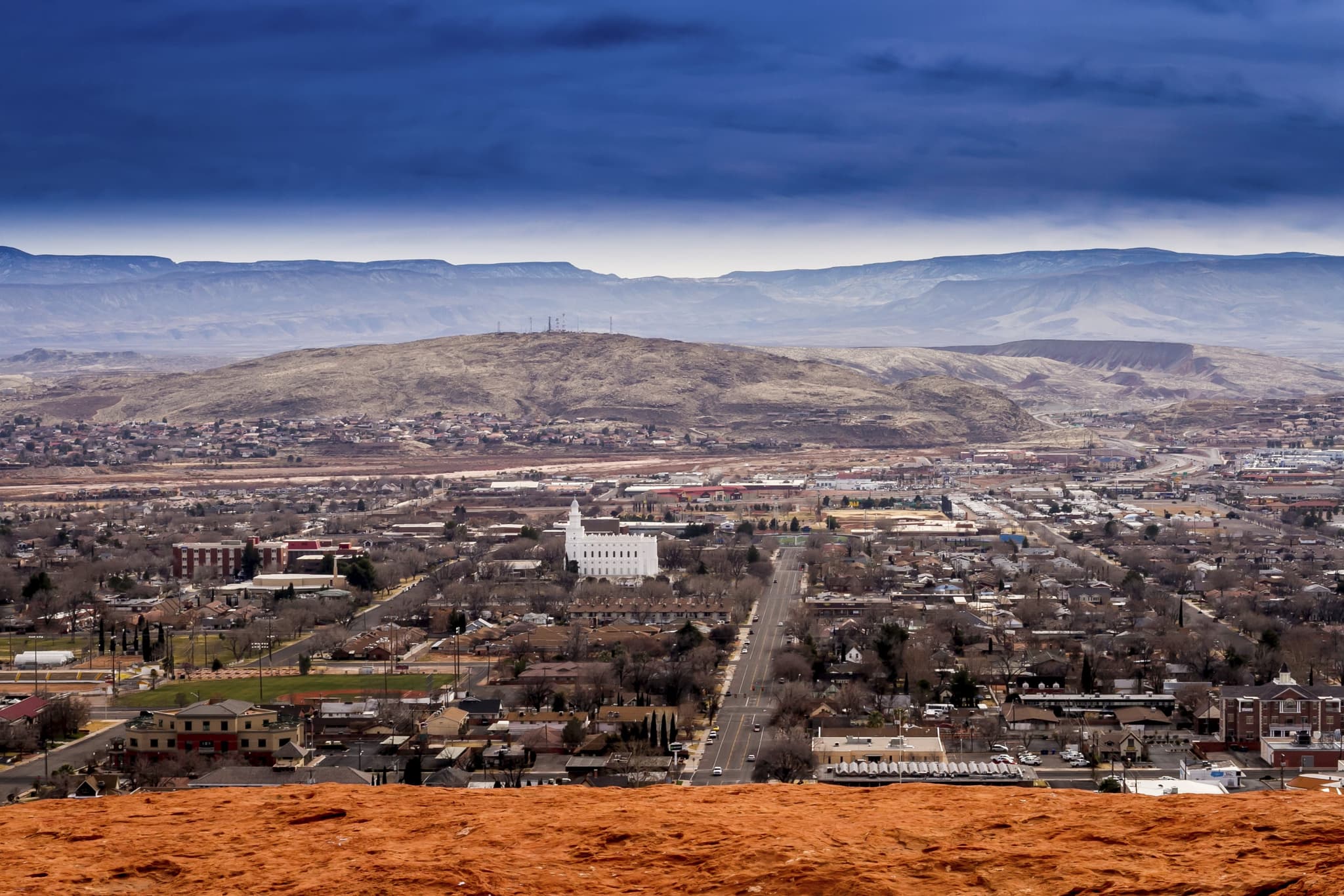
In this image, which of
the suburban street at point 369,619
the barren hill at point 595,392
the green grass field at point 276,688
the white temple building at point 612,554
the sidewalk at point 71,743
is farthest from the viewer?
the barren hill at point 595,392

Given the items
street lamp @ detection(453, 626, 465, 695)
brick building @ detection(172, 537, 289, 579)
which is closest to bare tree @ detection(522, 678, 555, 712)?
street lamp @ detection(453, 626, 465, 695)

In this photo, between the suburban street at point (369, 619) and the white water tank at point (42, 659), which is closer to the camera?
the white water tank at point (42, 659)

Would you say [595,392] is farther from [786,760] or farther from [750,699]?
[786,760]

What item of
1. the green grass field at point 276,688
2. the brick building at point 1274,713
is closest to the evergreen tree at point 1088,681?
the brick building at point 1274,713

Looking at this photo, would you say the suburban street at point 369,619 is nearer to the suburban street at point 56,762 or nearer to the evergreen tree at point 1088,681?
the suburban street at point 56,762

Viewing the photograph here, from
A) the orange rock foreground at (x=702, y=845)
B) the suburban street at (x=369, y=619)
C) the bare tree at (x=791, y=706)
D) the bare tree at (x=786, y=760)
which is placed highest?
the orange rock foreground at (x=702, y=845)

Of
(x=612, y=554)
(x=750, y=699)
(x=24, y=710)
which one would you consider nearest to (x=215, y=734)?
(x=24, y=710)
